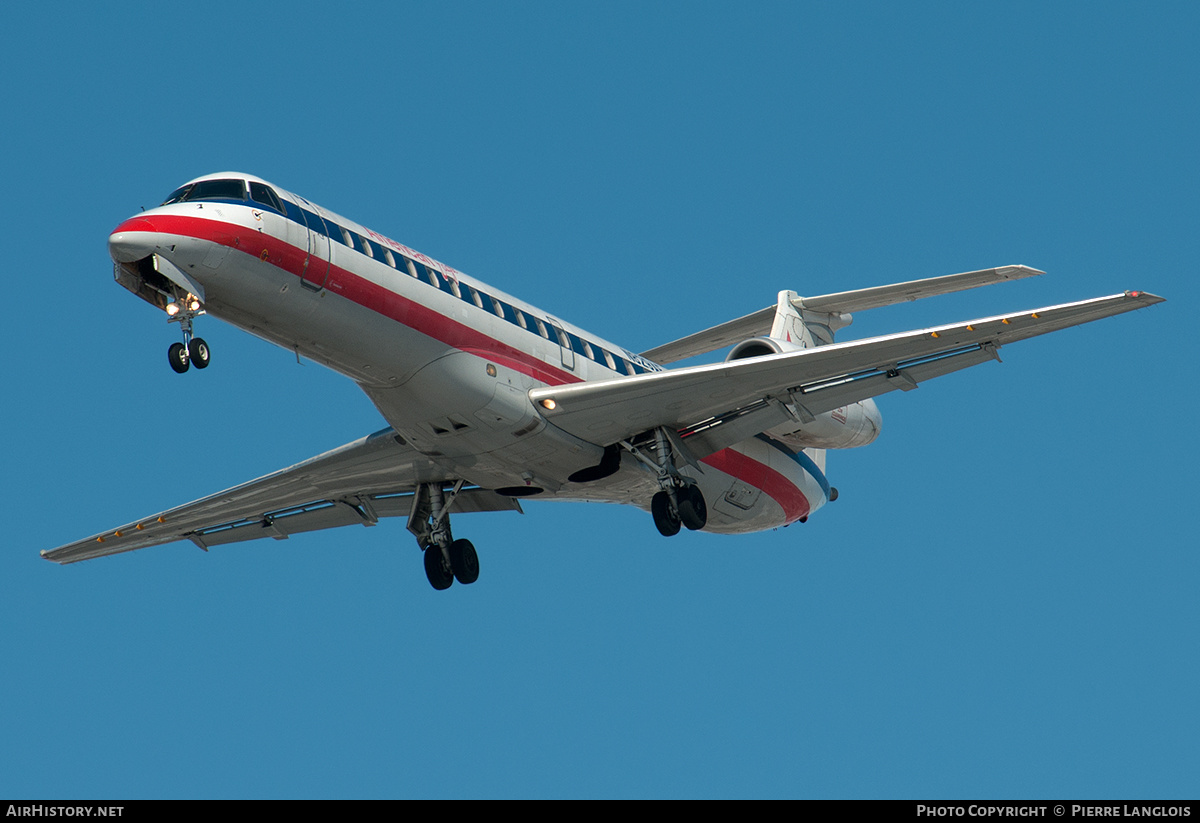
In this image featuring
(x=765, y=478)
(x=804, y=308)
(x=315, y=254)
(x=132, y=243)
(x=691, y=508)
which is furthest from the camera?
(x=804, y=308)

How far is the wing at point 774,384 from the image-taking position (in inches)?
856

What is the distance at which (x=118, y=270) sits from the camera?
19.8 meters

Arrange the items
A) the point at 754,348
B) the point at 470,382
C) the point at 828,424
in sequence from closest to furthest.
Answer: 1. the point at 470,382
2. the point at 754,348
3. the point at 828,424

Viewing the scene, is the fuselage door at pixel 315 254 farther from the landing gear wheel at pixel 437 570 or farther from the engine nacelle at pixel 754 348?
the engine nacelle at pixel 754 348

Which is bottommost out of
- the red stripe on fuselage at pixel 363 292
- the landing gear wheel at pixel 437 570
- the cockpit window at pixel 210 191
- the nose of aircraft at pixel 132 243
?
the landing gear wheel at pixel 437 570

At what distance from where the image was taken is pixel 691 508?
2352cm

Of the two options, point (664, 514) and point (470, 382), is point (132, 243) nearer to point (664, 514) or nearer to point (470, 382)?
point (470, 382)

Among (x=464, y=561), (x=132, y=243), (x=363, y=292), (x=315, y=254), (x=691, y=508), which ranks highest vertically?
(x=315, y=254)

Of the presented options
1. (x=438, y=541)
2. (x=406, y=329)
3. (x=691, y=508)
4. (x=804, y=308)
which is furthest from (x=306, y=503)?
(x=804, y=308)

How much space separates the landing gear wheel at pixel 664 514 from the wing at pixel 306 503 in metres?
3.11

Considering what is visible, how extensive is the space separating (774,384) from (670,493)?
7.64 feet

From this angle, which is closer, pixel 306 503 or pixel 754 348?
pixel 754 348

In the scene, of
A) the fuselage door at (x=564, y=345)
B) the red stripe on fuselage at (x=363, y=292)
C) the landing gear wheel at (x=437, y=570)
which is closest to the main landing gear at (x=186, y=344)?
the red stripe on fuselage at (x=363, y=292)

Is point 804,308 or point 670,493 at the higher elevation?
point 804,308
